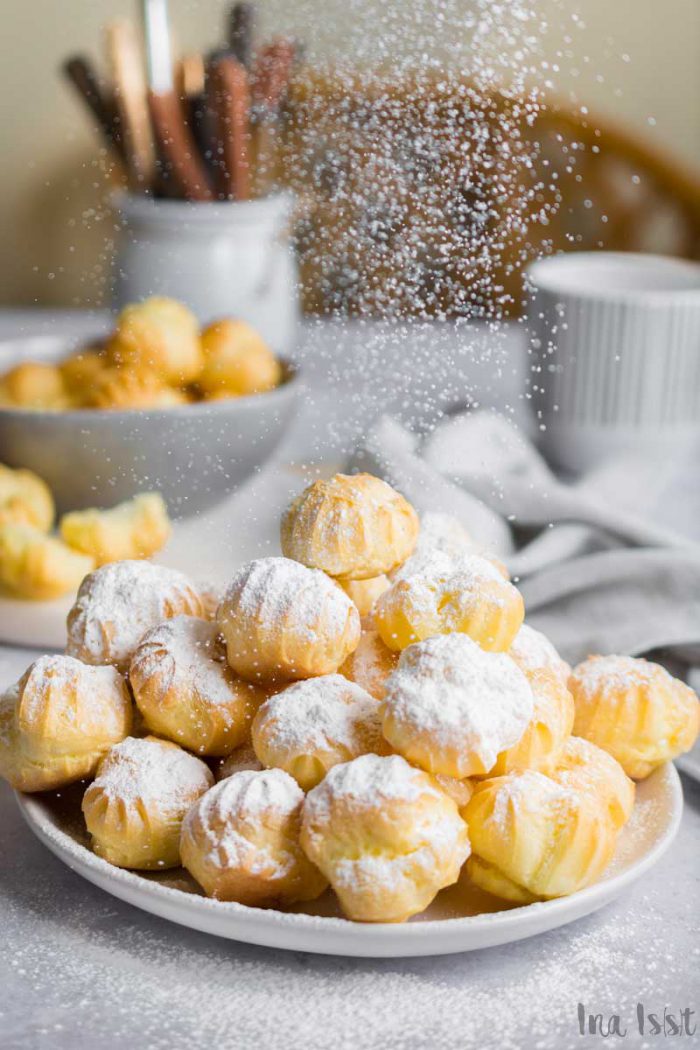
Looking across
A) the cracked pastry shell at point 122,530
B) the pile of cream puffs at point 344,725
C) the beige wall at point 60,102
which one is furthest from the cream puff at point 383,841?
the beige wall at point 60,102

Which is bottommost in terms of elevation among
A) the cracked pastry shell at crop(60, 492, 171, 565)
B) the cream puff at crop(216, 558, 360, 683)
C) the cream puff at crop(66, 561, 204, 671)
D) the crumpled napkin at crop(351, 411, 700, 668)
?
the crumpled napkin at crop(351, 411, 700, 668)

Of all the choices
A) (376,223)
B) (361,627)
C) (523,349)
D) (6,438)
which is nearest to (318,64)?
(376,223)

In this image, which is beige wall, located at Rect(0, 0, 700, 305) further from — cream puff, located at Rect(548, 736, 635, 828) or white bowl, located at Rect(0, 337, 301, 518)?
cream puff, located at Rect(548, 736, 635, 828)

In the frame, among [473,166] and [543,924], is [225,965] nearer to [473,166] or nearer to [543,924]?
[543,924]

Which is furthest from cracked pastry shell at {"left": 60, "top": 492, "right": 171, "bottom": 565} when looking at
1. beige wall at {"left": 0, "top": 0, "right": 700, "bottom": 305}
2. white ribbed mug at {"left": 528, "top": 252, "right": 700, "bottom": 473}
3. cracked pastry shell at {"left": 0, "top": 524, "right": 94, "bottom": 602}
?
beige wall at {"left": 0, "top": 0, "right": 700, "bottom": 305}

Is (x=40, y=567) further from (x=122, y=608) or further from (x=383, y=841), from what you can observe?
(x=383, y=841)

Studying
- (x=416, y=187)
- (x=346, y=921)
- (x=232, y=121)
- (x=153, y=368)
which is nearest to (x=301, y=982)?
(x=346, y=921)
